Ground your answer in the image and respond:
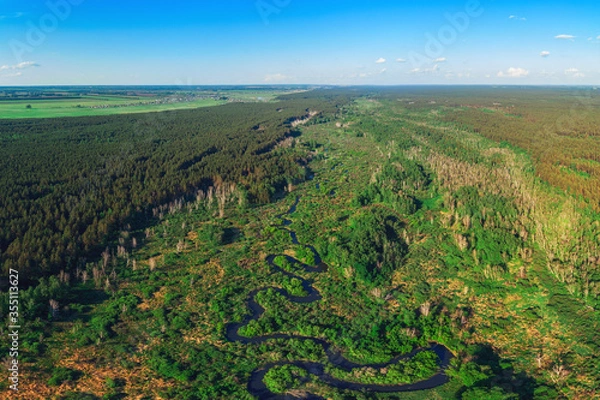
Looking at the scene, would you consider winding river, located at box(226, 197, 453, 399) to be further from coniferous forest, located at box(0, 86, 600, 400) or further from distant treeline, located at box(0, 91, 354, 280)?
distant treeline, located at box(0, 91, 354, 280)

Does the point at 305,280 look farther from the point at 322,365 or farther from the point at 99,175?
the point at 99,175

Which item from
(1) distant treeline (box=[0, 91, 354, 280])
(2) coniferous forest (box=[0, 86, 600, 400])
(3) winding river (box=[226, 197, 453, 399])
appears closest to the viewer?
(3) winding river (box=[226, 197, 453, 399])

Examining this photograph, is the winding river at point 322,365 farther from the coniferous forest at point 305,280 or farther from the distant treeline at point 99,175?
the distant treeline at point 99,175

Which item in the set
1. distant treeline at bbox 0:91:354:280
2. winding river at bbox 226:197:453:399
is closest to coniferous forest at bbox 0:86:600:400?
winding river at bbox 226:197:453:399

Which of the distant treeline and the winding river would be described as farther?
the distant treeline

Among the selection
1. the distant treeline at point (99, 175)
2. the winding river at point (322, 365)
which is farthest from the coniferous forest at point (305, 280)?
the distant treeline at point (99, 175)

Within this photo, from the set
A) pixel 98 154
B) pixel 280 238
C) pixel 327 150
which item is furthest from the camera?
pixel 327 150

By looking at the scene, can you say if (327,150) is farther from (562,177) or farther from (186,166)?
(562,177)

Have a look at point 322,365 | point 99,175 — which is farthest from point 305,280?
point 99,175

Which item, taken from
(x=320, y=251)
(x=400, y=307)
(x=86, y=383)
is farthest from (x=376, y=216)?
(x=86, y=383)
